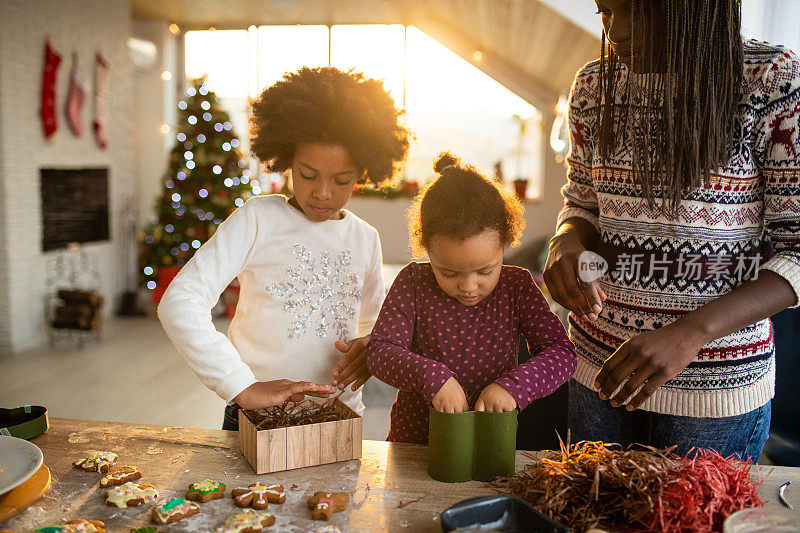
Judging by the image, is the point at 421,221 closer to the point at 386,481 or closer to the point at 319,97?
the point at 319,97

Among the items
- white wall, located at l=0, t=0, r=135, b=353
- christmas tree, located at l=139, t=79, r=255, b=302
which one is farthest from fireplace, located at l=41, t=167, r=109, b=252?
christmas tree, located at l=139, t=79, r=255, b=302

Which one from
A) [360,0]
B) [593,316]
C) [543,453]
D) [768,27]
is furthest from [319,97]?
[360,0]

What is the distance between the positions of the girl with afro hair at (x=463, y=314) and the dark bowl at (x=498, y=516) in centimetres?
21

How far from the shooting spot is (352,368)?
1.27 metres

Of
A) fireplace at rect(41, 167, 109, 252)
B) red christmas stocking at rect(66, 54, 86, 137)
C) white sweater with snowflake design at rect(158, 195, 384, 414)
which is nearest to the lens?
white sweater with snowflake design at rect(158, 195, 384, 414)

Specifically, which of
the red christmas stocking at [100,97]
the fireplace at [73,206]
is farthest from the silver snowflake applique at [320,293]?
the red christmas stocking at [100,97]

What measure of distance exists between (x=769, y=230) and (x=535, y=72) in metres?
6.38

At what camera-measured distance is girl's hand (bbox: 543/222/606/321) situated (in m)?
1.12

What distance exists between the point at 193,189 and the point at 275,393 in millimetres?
5358

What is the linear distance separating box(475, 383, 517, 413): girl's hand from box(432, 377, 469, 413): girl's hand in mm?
30

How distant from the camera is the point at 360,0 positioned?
6879 mm

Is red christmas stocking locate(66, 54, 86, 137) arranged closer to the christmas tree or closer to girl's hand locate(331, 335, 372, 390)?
the christmas tree

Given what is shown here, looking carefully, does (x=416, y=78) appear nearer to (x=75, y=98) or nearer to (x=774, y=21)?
(x=75, y=98)

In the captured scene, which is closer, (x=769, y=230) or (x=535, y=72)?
(x=769, y=230)
